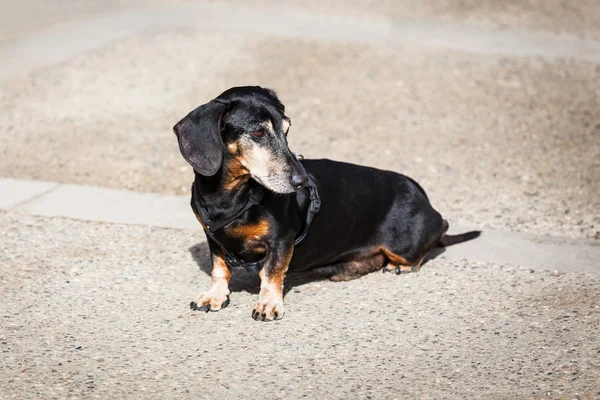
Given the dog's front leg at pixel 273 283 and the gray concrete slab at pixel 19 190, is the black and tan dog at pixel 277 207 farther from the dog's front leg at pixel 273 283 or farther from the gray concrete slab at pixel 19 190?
the gray concrete slab at pixel 19 190

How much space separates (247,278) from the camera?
5.34 metres

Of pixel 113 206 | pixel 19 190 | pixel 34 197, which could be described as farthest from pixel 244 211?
pixel 19 190

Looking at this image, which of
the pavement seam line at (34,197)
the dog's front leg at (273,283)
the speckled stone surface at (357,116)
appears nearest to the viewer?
the dog's front leg at (273,283)

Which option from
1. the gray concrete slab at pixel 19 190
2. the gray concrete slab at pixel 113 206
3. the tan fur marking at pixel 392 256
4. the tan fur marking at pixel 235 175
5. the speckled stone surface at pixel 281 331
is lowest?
the gray concrete slab at pixel 19 190

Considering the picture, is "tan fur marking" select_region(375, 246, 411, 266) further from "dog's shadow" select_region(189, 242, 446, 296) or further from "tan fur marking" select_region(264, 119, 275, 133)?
"tan fur marking" select_region(264, 119, 275, 133)

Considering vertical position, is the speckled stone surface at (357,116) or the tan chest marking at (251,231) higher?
the tan chest marking at (251,231)

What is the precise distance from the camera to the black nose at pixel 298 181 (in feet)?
14.2

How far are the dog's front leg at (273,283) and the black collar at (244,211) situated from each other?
13cm

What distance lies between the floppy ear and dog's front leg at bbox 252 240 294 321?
61cm

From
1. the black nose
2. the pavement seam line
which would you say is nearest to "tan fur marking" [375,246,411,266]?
the black nose

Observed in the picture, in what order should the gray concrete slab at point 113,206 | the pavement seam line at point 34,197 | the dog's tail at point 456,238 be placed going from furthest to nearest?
the pavement seam line at point 34,197, the gray concrete slab at point 113,206, the dog's tail at point 456,238

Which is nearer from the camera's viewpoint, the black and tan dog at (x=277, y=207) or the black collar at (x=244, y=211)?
the black and tan dog at (x=277, y=207)

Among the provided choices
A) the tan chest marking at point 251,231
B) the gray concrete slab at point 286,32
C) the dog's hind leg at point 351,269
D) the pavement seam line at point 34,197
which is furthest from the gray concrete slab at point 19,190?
the gray concrete slab at point 286,32

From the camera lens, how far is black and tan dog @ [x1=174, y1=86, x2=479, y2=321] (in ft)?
14.3
